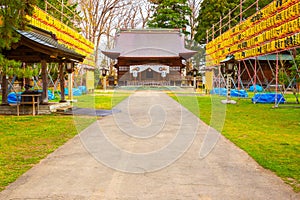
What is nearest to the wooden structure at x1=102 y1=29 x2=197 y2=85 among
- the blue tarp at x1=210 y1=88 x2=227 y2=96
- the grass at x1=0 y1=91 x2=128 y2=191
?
the blue tarp at x1=210 y1=88 x2=227 y2=96

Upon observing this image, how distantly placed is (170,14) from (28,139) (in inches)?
1523

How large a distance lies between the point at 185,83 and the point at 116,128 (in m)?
28.1

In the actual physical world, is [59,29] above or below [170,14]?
below

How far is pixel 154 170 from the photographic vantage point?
15.1ft

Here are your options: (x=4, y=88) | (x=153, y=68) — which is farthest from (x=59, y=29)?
(x=153, y=68)

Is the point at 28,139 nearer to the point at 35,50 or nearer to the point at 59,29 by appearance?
the point at 35,50

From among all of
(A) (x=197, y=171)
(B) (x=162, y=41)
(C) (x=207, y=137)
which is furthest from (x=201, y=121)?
(B) (x=162, y=41)

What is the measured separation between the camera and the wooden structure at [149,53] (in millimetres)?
37375

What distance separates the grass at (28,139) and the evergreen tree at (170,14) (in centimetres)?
3472

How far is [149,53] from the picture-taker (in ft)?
124

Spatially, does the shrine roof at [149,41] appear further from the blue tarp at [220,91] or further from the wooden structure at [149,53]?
the blue tarp at [220,91]

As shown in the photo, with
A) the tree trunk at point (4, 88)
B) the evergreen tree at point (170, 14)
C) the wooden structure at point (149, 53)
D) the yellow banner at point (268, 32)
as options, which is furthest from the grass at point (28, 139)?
the evergreen tree at point (170, 14)

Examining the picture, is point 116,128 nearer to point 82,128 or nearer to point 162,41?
point 82,128

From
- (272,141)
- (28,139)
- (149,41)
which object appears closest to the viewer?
(272,141)
